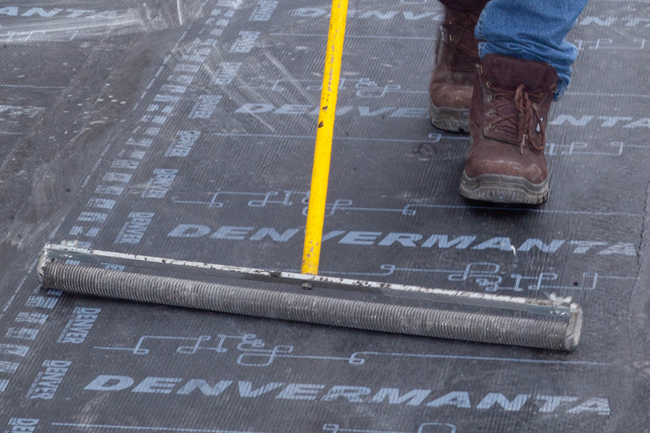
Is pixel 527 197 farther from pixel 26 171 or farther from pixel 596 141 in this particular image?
pixel 26 171

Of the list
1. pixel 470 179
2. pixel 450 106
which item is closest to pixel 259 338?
pixel 470 179

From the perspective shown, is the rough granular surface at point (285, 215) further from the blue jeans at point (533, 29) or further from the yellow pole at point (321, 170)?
the blue jeans at point (533, 29)

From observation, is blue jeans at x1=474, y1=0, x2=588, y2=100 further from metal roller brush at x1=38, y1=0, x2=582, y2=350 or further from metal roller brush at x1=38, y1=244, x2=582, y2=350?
metal roller brush at x1=38, y1=244, x2=582, y2=350

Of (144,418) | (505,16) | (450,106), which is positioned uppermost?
(505,16)

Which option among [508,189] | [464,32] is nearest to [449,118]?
[464,32]

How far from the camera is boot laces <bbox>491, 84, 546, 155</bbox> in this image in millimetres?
2043

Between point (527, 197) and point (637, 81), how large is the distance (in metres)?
0.75

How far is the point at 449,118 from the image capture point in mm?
2305

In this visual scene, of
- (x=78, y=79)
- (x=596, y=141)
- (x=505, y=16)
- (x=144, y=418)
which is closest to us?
(x=144, y=418)

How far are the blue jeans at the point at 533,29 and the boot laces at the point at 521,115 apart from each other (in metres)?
0.09

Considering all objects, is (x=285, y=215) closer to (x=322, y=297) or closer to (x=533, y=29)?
(x=322, y=297)

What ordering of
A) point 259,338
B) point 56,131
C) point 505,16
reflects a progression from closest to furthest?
point 259,338, point 505,16, point 56,131

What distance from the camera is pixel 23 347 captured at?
71.0 inches

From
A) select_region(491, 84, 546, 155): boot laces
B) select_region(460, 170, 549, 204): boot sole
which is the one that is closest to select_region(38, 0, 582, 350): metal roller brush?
select_region(460, 170, 549, 204): boot sole
